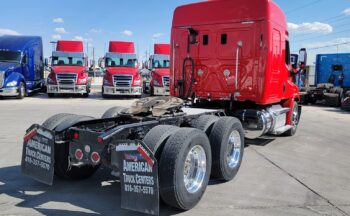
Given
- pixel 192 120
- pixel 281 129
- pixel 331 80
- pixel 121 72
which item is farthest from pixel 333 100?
pixel 192 120

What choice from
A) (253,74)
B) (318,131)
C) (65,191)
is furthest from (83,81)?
(65,191)

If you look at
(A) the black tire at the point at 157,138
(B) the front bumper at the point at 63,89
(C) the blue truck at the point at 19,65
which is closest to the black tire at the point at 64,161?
(A) the black tire at the point at 157,138

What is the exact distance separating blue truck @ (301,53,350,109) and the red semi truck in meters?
11.8

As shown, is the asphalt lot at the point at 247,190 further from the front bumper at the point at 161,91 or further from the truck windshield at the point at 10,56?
the front bumper at the point at 161,91

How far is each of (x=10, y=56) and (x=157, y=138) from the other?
63.2ft

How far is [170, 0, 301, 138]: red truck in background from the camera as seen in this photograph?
7.38 metres

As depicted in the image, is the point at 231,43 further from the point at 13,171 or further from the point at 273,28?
the point at 13,171

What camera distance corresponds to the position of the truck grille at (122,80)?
843 inches

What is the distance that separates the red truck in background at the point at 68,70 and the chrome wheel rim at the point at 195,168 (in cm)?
1795

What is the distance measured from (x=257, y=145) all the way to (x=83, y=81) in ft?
50.8

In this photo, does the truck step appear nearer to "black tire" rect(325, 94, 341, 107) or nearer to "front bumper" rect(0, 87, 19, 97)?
"black tire" rect(325, 94, 341, 107)

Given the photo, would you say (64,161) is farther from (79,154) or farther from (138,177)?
(138,177)

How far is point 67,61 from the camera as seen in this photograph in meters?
22.6

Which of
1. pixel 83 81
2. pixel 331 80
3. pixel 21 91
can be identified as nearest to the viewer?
pixel 21 91
